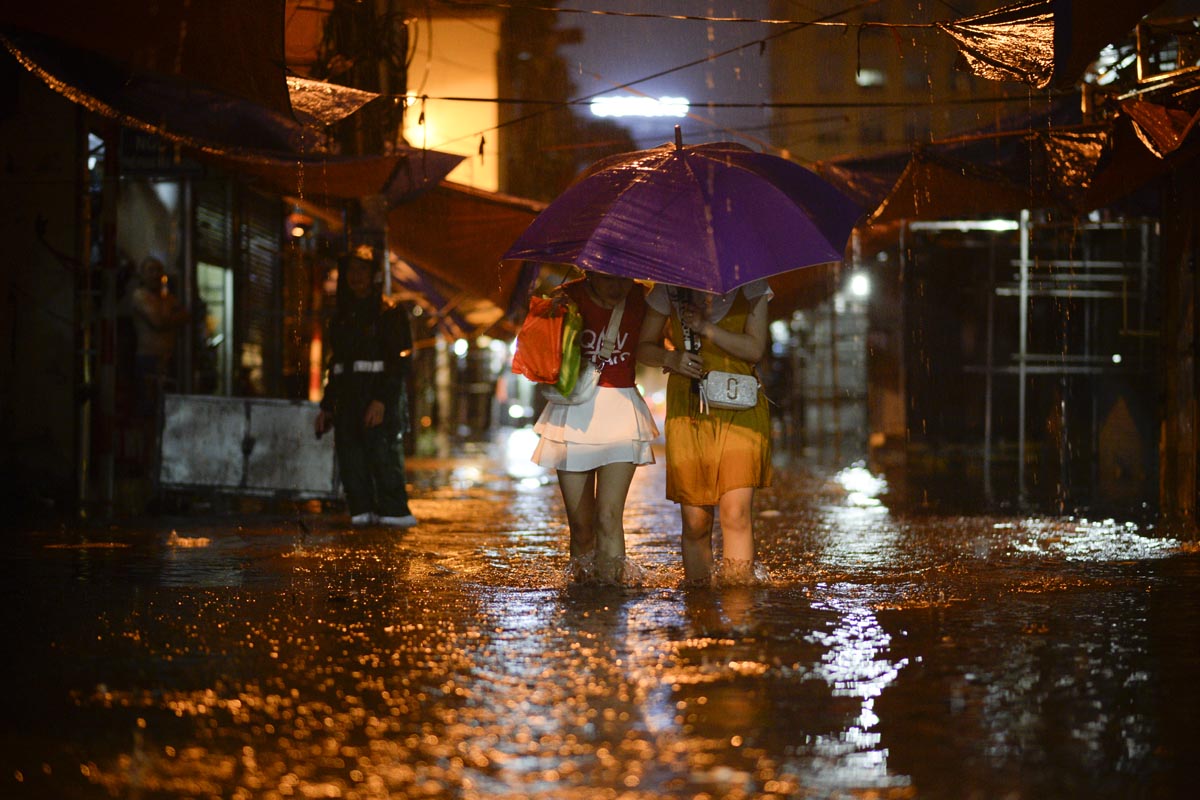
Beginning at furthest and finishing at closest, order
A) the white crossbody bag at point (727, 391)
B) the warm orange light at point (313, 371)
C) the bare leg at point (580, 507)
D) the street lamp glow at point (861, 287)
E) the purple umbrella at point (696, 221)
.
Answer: the street lamp glow at point (861, 287) < the warm orange light at point (313, 371) < the bare leg at point (580, 507) < the white crossbody bag at point (727, 391) < the purple umbrella at point (696, 221)

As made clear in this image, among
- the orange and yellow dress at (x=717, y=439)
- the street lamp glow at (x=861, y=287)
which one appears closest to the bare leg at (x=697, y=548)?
the orange and yellow dress at (x=717, y=439)

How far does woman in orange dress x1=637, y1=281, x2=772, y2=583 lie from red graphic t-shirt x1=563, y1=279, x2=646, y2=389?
15cm

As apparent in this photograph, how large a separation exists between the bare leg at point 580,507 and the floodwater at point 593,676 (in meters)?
0.24

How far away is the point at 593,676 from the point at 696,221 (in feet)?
7.94

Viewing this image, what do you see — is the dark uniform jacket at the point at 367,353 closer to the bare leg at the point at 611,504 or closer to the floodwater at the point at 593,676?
the floodwater at the point at 593,676

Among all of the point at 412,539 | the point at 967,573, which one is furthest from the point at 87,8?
the point at 967,573

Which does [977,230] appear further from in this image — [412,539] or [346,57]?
[412,539]

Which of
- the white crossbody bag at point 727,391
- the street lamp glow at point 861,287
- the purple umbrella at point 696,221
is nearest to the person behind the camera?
the purple umbrella at point 696,221

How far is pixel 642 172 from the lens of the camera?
23.2ft

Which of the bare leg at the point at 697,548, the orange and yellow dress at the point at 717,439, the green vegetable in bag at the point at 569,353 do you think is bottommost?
the bare leg at the point at 697,548

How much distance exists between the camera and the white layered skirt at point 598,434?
7172 mm

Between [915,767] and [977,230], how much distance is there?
47.1 feet

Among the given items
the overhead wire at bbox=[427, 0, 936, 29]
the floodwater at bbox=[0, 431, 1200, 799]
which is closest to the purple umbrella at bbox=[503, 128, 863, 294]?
the floodwater at bbox=[0, 431, 1200, 799]

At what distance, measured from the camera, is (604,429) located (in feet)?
23.6
